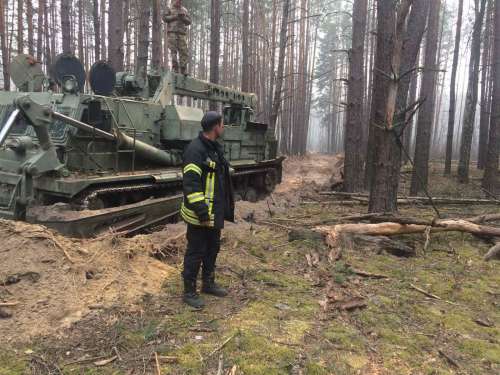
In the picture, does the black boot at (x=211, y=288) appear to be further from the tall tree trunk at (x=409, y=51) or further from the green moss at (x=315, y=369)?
the tall tree trunk at (x=409, y=51)

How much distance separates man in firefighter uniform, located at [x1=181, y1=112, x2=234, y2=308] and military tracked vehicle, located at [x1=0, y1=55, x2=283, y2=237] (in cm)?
235

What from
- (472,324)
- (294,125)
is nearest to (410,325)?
(472,324)

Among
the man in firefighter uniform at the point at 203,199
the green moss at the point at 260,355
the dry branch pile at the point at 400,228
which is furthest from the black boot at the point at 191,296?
the dry branch pile at the point at 400,228

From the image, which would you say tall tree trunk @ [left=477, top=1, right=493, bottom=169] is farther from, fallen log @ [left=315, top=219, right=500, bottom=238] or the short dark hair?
the short dark hair

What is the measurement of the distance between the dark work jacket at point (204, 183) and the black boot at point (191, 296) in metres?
0.65

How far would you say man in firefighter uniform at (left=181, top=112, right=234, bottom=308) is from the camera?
445cm

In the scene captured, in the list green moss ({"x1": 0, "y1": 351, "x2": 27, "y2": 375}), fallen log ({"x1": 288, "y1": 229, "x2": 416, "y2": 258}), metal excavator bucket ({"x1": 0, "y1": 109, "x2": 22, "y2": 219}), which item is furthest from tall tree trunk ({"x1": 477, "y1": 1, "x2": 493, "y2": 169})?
green moss ({"x1": 0, "y1": 351, "x2": 27, "y2": 375})

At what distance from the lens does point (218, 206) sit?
4.66 m

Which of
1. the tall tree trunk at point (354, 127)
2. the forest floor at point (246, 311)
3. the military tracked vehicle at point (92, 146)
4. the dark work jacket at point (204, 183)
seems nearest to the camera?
the forest floor at point (246, 311)

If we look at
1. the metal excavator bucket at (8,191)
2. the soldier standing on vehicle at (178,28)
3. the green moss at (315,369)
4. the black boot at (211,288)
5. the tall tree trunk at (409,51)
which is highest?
the soldier standing on vehicle at (178,28)

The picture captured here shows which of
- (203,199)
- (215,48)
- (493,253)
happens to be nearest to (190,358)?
(203,199)

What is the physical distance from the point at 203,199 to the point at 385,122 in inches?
186

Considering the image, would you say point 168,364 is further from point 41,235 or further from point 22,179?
point 22,179

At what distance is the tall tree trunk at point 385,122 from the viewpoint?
7.83 meters
